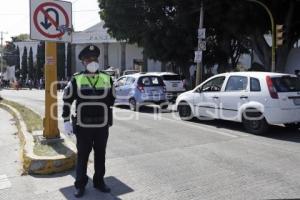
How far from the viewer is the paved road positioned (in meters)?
5.63

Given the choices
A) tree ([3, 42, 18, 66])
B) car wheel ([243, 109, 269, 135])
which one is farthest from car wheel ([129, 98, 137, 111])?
tree ([3, 42, 18, 66])

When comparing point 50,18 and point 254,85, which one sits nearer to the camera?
point 50,18

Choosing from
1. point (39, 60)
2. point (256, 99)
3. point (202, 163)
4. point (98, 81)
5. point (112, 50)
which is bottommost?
point (202, 163)

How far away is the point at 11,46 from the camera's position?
294 feet

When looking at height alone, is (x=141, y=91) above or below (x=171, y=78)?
below

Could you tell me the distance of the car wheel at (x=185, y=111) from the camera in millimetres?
12768

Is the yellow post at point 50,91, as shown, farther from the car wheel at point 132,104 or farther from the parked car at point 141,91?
the car wheel at point 132,104

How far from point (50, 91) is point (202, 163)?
3.06 meters

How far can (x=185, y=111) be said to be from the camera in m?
12.9

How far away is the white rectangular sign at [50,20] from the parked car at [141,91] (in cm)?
828

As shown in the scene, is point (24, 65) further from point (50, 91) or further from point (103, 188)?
point (103, 188)

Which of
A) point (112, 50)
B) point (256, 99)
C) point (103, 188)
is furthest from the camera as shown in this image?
point (112, 50)

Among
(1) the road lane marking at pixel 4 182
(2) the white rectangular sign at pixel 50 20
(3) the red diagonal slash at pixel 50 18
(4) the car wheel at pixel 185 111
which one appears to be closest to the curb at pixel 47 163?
(1) the road lane marking at pixel 4 182

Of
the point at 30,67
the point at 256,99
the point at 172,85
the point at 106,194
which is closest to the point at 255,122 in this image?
the point at 256,99
